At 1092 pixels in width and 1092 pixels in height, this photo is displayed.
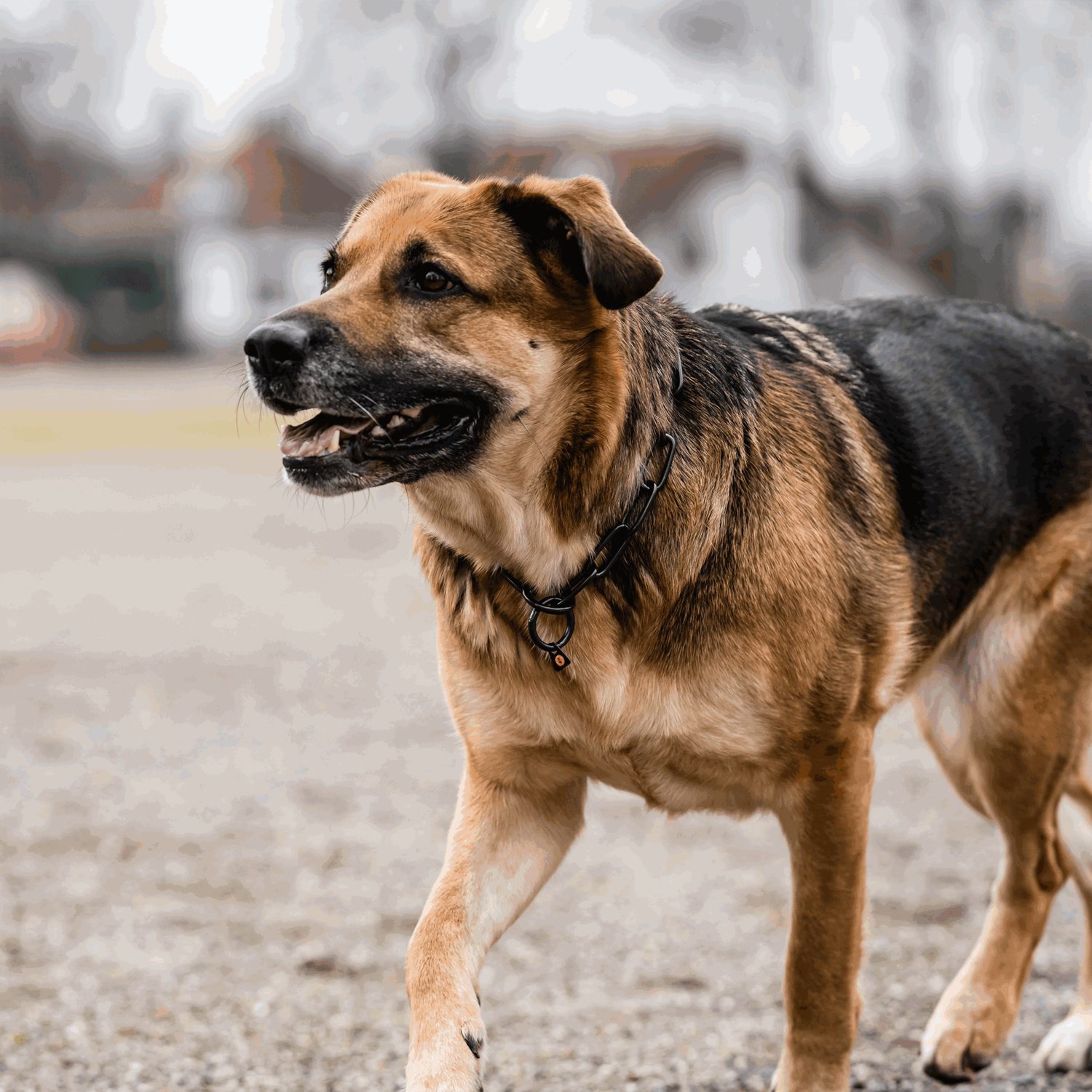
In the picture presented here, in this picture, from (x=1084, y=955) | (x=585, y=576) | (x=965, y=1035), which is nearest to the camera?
(x=585, y=576)

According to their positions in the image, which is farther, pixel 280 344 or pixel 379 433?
pixel 379 433

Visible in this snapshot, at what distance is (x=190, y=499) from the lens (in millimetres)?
16578

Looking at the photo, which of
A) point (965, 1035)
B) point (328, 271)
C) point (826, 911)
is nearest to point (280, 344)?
point (328, 271)

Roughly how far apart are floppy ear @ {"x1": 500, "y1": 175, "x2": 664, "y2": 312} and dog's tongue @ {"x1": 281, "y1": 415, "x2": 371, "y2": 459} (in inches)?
22.7

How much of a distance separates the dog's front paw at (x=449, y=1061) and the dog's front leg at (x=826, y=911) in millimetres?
851

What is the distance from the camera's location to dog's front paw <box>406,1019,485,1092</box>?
253 cm

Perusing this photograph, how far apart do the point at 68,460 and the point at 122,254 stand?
5.73 meters

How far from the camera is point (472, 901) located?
114 inches

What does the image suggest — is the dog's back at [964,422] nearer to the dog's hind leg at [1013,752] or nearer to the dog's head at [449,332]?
the dog's hind leg at [1013,752]

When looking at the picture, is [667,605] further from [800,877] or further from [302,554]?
[302,554]

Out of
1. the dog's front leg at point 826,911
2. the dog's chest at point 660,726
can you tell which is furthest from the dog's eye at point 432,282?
the dog's front leg at point 826,911

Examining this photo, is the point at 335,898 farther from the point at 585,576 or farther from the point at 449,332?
the point at 449,332

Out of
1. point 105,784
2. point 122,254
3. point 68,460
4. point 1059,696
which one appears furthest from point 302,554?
point 122,254

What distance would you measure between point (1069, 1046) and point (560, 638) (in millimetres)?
2138
